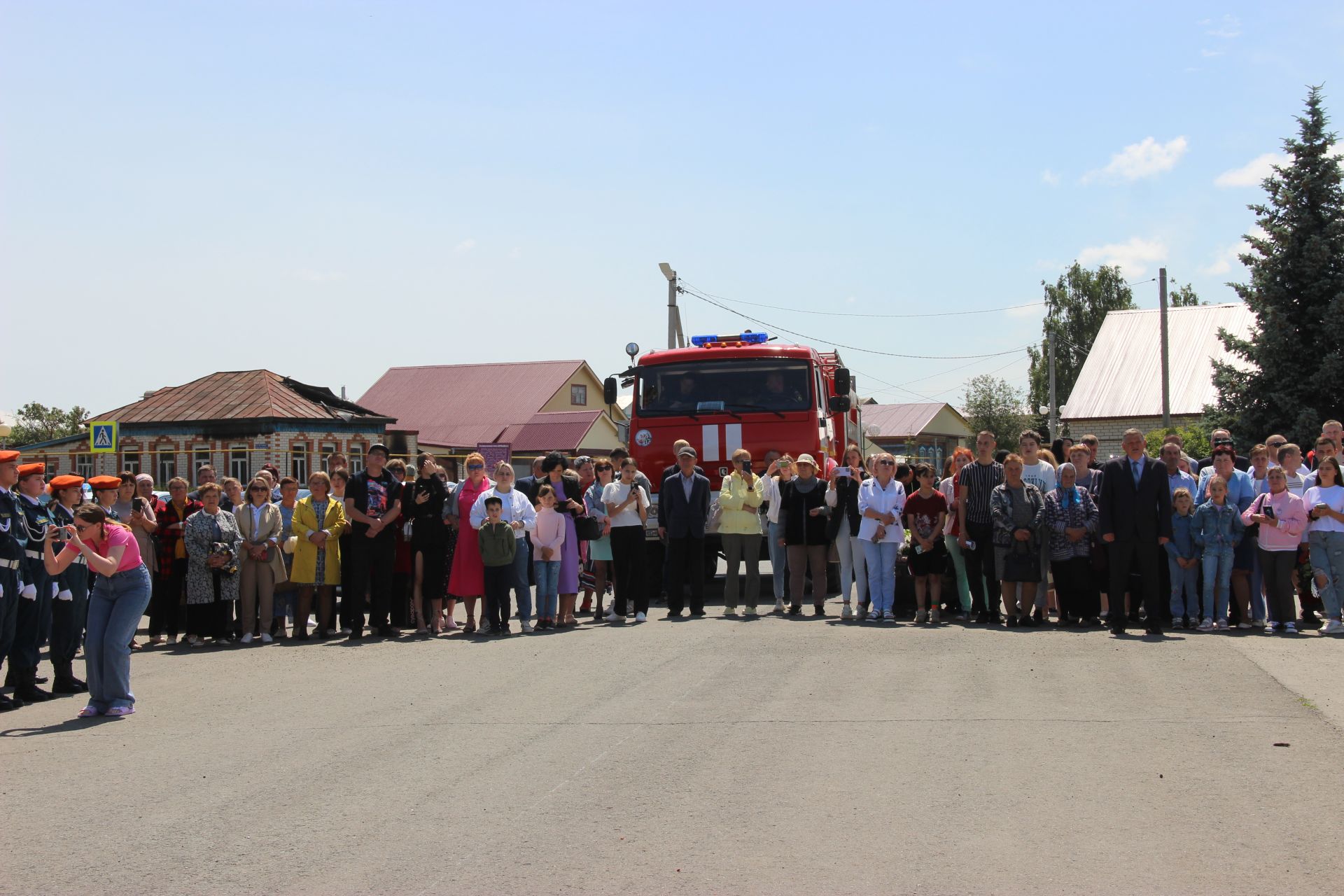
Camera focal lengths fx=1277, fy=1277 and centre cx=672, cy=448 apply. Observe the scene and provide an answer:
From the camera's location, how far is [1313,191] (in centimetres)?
2898

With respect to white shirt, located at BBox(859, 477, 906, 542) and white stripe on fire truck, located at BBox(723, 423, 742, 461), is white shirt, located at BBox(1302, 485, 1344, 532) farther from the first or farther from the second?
white stripe on fire truck, located at BBox(723, 423, 742, 461)

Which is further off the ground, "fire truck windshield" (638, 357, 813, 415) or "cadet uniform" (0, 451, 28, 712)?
"fire truck windshield" (638, 357, 813, 415)

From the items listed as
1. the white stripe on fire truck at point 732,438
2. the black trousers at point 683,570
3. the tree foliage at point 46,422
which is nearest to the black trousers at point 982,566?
the black trousers at point 683,570

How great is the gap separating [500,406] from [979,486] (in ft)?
184

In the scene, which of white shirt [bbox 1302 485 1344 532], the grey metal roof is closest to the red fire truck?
white shirt [bbox 1302 485 1344 532]

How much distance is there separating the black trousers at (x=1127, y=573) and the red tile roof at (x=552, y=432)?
47464mm

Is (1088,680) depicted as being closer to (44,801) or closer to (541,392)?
(44,801)

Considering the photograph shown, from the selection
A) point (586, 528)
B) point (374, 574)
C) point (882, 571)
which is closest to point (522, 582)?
point (586, 528)

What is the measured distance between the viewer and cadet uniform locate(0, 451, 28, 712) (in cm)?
962

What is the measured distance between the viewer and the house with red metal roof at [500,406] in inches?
2447

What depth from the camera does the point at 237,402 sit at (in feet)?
168

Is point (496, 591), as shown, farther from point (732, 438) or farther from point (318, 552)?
point (732, 438)

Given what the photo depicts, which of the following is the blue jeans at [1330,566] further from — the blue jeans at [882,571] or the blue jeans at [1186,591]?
the blue jeans at [882,571]

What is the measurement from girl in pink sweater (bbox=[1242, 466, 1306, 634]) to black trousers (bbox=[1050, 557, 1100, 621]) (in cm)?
165
